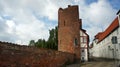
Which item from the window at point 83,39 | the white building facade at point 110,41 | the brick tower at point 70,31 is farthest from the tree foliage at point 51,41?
the window at point 83,39

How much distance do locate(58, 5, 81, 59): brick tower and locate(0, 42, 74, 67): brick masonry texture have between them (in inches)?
633

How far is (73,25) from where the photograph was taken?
44250mm

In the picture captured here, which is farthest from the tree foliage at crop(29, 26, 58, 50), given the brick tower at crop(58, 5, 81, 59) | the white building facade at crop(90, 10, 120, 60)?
the brick tower at crop(58, 5, 81, 59)

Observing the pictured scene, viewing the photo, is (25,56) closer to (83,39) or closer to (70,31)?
(70,31)

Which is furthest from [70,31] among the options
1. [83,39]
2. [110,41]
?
[110,41]

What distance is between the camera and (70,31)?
145 feet

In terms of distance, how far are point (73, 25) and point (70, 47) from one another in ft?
Answer: 14.5

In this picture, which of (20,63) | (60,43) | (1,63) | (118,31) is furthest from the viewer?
(60,43)

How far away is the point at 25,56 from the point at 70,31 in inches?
1041

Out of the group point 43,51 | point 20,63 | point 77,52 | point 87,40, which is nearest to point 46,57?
point 43,51

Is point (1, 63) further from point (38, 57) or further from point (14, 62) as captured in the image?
point (38, 57)

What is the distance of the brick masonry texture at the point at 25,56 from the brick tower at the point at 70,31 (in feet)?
52.7

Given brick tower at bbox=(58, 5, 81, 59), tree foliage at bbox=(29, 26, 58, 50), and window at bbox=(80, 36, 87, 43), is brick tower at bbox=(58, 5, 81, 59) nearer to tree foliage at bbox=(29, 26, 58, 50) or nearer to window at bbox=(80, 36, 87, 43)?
window at bbox=(80, 36, 87, 43)

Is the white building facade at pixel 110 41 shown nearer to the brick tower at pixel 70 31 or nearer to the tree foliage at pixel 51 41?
the brick tower at pixel 70 31
